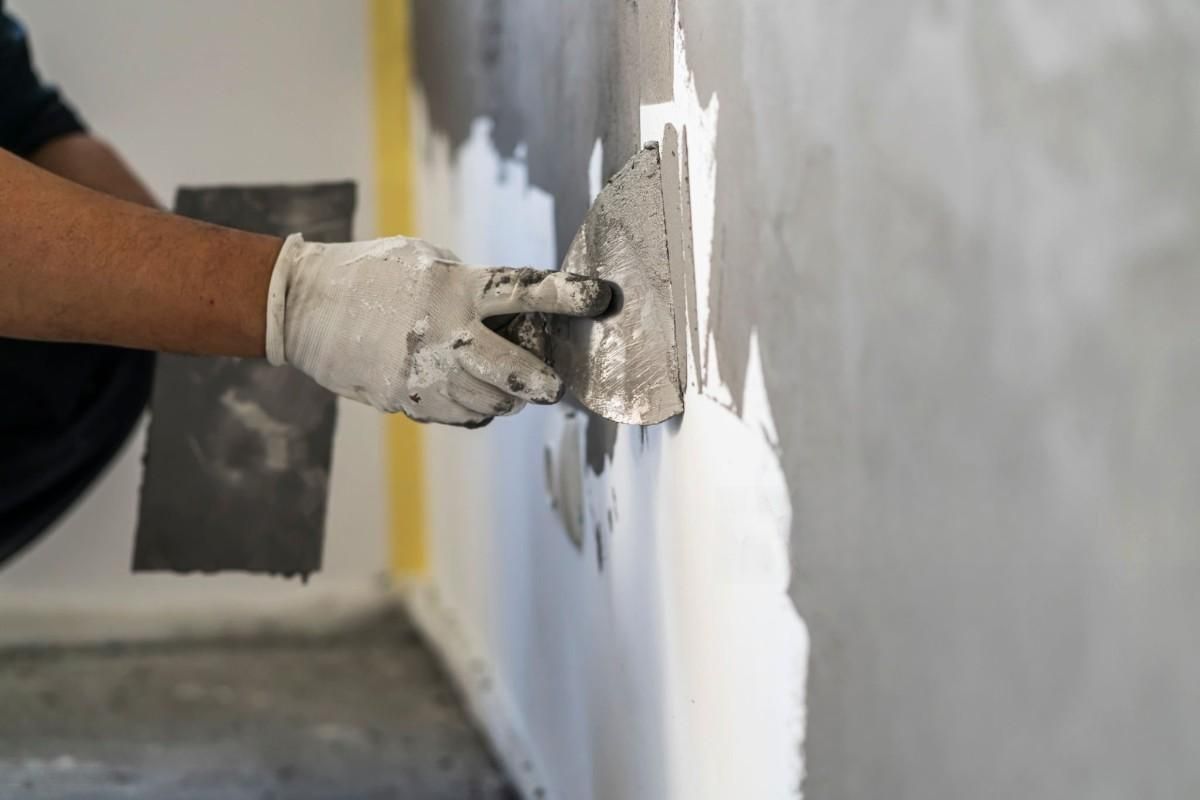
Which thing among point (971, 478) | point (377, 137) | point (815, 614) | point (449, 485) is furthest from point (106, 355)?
point (971, 478)

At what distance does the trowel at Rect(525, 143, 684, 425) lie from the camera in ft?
3.55

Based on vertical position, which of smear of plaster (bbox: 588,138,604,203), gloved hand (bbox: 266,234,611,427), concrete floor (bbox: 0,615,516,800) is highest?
smear of plaster (bbox: 588,138,604,203)

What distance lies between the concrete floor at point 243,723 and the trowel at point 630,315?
115cm

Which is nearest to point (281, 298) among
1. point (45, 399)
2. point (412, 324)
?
point (412, 324)

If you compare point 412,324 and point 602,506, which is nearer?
point 412,324

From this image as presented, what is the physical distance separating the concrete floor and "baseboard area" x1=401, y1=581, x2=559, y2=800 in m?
0.05

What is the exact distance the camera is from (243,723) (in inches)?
94.4

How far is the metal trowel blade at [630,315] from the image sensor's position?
1081 mm

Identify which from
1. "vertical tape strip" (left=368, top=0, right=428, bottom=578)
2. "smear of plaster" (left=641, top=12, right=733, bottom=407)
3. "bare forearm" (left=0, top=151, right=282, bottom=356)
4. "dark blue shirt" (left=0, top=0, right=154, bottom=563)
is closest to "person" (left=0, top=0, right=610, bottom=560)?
"bare forearm" (left=0, top=151, right=282, bottom=356)

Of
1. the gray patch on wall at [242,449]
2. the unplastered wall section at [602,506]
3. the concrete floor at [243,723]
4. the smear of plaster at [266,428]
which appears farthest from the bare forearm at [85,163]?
the concrete floor at [243,723]

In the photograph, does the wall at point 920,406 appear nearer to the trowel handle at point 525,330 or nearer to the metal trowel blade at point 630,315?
the metal trowel blade at point 630,315

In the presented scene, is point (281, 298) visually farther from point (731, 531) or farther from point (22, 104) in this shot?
point (22, 104)

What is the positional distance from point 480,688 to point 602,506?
99cm

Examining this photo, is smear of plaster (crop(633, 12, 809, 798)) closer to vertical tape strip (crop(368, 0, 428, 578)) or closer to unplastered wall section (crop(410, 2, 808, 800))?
unplastered wall section (crop(410, 2, 808, 800))
